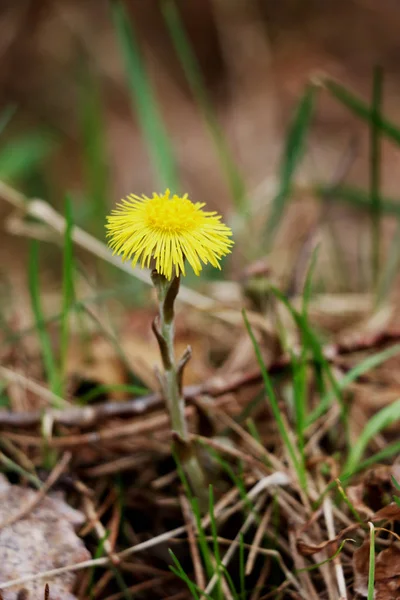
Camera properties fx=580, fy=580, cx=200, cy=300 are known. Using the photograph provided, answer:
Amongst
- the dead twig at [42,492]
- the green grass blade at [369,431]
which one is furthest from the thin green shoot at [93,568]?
the green grass blade at [369,431]

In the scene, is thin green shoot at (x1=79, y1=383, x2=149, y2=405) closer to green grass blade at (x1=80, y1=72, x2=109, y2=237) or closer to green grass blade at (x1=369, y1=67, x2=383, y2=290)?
green grass blade at (x1=369, y1=67, x2=383, y2=290)

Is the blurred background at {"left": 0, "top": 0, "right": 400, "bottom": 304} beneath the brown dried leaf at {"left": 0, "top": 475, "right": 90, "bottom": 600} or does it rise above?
above

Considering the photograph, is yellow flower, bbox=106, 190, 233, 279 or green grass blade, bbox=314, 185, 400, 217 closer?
yellow flower, bbox=106, 190, 233, 279

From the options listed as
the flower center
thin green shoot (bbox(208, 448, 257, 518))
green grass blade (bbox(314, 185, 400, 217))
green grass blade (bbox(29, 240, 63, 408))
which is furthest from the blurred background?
the flower center

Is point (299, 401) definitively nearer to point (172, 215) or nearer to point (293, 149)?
point (172, 215)

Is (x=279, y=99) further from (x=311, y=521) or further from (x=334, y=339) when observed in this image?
(x=311, y=521)

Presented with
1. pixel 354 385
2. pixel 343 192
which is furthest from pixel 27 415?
pixel 343 192

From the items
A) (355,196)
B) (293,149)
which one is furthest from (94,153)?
(355,196)
